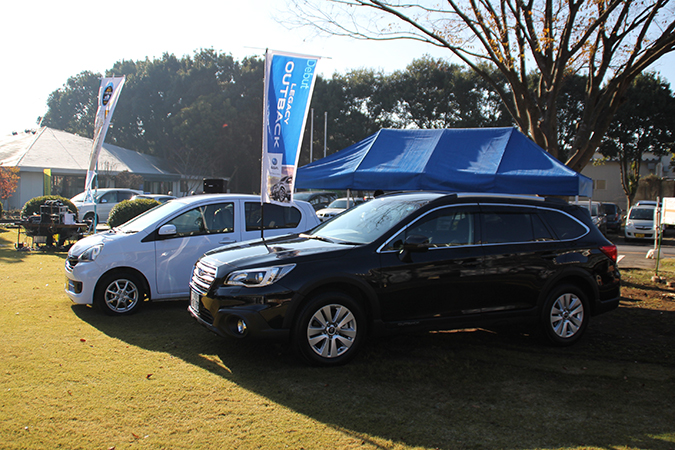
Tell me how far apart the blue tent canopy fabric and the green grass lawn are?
3.14 m

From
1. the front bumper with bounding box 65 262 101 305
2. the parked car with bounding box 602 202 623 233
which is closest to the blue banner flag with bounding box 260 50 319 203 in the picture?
the front bumper with bounding box 65 262 101 305

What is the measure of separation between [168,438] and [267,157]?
447 cm

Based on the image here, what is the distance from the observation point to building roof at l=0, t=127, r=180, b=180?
2759cm

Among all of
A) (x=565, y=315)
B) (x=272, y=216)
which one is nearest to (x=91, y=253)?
(x=272, y=216)

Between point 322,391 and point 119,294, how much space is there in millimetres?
3842

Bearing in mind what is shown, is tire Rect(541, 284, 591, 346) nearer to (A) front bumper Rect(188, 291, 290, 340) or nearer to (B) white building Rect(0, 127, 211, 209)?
(A) front bumper Rect(188, 291, 290, 340)

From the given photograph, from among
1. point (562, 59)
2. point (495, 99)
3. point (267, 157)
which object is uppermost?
point (495, 99)

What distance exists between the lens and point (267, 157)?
7.31 m

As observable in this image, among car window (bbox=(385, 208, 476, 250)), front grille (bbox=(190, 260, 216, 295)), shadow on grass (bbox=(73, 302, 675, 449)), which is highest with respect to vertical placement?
car window (bbox=(385, 208, 476, 250))

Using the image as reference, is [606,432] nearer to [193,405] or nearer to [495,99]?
[193,405]

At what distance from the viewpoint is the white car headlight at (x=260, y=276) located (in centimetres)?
488

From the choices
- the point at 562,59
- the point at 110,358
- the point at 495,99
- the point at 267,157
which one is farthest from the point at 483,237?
the point at 495,99

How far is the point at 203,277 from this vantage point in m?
5.37

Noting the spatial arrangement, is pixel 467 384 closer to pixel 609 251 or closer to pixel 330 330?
pixel 330 330
